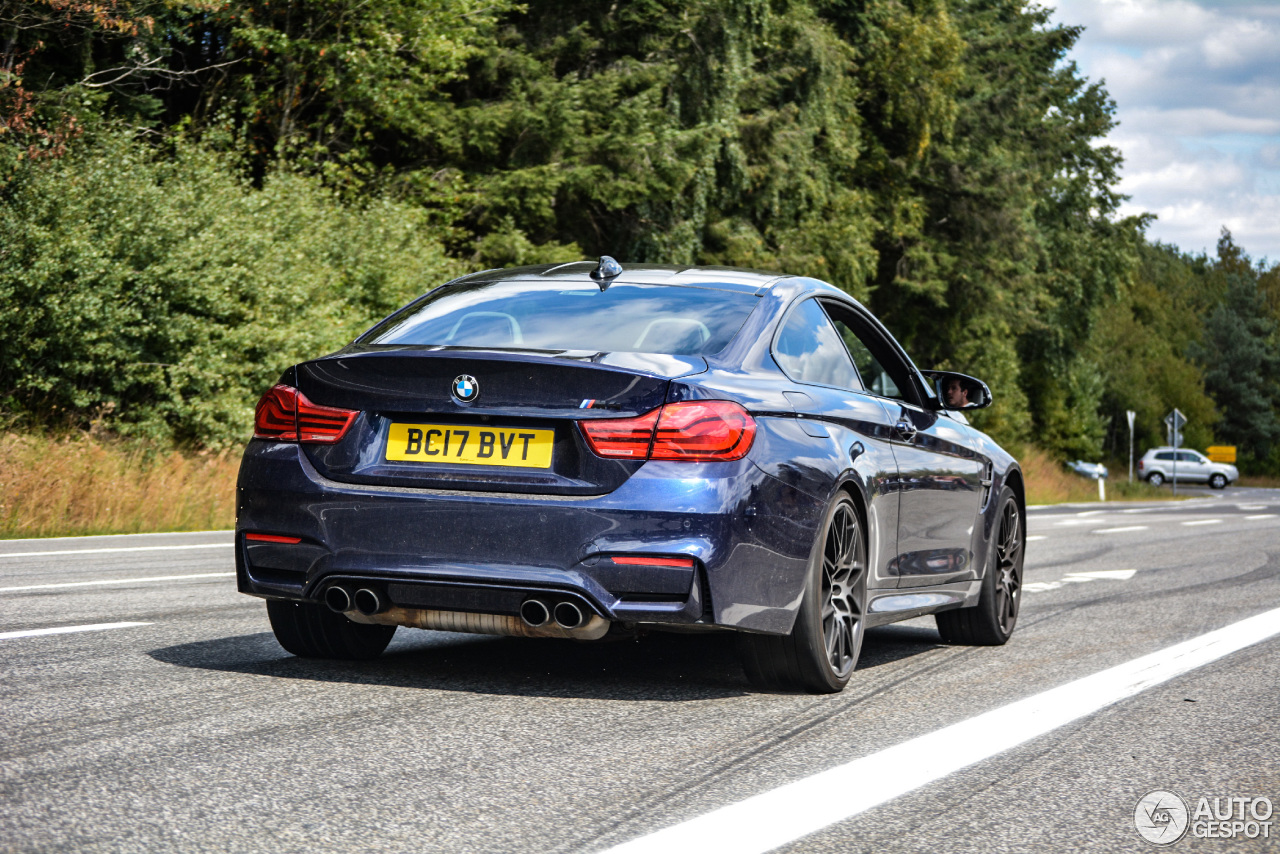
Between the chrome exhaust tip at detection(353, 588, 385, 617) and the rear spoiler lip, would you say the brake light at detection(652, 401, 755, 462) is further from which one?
the chrome exhaust tip at detection(353, 588, 385, 617)

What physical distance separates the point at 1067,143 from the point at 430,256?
30.2 m

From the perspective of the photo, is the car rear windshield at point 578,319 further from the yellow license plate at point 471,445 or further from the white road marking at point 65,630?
the white road marking at point 65,630

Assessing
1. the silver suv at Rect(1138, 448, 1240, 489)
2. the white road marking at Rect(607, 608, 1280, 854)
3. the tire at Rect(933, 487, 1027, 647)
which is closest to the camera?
the white road marking at Rect(607, 608, 1280, 854)

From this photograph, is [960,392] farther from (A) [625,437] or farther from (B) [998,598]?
(A) [625,437]

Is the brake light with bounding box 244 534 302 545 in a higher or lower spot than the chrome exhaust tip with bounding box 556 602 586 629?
higher

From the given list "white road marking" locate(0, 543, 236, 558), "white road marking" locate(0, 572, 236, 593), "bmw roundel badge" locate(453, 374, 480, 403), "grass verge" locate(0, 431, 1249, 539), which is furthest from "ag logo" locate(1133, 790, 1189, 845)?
"grass verge" locate(0, 431, 1249, 539)

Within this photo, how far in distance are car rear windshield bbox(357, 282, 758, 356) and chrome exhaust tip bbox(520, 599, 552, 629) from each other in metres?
0.90

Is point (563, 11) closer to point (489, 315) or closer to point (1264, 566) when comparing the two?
point (1264, 566)

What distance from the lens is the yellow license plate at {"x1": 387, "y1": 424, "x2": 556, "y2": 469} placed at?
15.8ft

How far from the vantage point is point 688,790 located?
3.81 m

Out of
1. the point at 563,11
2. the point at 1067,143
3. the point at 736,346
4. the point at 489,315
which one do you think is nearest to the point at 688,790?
the point at 736,346

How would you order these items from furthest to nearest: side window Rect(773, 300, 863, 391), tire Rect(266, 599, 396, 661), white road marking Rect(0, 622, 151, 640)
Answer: white road marking Rect(0, 622, 151, 640) → tire Rect(266, 599, 396, 661) → side window Rect(773, 300, 863, 391)

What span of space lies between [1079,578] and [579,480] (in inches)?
311

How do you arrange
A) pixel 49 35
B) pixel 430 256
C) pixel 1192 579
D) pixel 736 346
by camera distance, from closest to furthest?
1. pixel 736 346
2. pixel 1192 579
3. pixel 49 35
4. pixel 430 256
